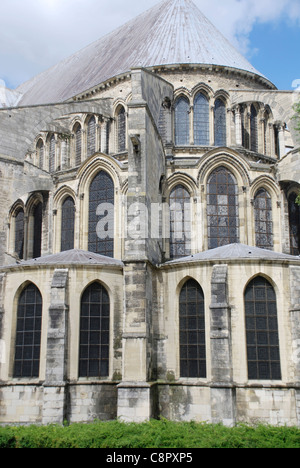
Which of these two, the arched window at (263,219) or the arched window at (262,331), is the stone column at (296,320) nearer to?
the arched window at (262,331)

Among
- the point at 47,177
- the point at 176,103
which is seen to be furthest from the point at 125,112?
the point at 47,177

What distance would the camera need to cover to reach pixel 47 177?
971 inches

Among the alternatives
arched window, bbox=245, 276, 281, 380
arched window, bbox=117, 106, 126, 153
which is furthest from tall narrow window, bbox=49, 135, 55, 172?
arched window, bbox=245, 276, 281, 380

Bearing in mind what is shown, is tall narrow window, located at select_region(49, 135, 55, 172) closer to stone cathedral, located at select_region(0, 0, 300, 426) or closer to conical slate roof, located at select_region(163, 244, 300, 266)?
stone cathedral, located at select_region(0, 0, 300, 426)

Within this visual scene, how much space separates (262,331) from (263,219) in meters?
6.98

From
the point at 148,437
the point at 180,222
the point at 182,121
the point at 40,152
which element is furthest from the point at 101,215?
the point at 148,437

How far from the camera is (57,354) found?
55.7 ft

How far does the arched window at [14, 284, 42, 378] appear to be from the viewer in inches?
705

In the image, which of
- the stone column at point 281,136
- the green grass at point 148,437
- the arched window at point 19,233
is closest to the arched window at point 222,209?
the stone column at point 281,136

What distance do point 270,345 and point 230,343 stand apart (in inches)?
53.8

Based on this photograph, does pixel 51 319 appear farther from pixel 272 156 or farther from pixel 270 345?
pixel 272 156

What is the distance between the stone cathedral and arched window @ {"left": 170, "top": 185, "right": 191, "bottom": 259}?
0.15 feet

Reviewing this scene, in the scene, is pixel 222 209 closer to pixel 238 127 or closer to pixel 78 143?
pixel 238 127
